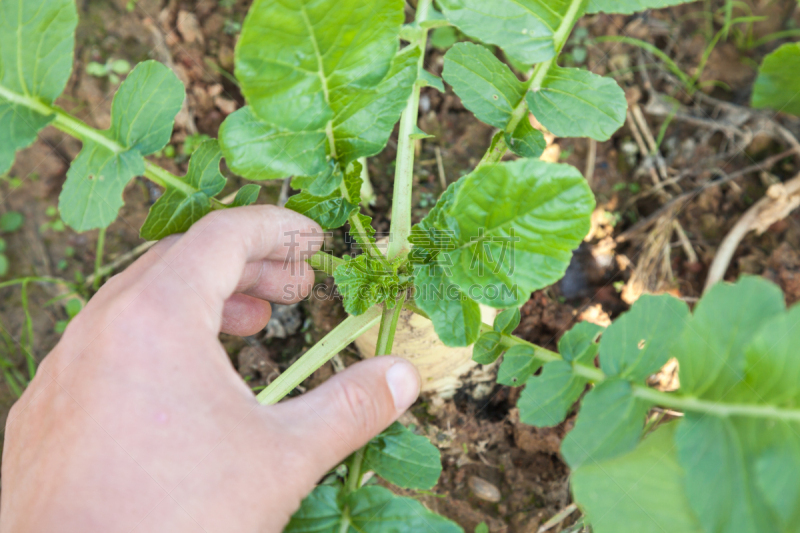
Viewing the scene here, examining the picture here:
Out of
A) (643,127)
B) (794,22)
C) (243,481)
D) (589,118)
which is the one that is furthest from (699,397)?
(794,22)

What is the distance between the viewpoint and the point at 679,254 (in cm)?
217

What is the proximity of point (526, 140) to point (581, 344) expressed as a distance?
0.63 m

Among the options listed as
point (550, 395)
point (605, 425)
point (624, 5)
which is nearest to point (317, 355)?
point (550, 395)

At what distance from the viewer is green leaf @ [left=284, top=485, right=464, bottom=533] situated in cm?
116

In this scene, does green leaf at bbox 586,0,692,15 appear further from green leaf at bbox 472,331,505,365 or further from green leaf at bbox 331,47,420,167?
green leaf at bbox 472,331,505,365

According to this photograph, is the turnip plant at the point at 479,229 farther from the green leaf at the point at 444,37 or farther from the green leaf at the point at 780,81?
the green leaf at the point at 444,37

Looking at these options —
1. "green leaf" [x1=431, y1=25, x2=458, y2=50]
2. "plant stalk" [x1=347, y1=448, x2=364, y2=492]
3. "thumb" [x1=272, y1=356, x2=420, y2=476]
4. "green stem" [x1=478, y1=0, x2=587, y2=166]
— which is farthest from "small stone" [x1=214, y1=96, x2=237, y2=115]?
"plant stalk" [x1=347, y1=448, x2=364, y2=492]

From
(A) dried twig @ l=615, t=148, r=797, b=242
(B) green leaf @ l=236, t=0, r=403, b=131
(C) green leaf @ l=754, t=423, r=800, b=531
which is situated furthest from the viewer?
(A) dried twig @ l=615, t=148, r=797, b=242

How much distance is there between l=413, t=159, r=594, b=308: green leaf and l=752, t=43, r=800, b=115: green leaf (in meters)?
0.92

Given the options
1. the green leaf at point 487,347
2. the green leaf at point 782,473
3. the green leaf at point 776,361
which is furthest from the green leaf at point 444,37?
the green leaf at point 782,473

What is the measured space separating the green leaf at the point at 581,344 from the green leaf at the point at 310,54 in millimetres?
811

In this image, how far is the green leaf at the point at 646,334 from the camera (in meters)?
1.17

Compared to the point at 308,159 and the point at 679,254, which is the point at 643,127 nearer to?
the point at 679,254

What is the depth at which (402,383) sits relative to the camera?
4.14 feet
